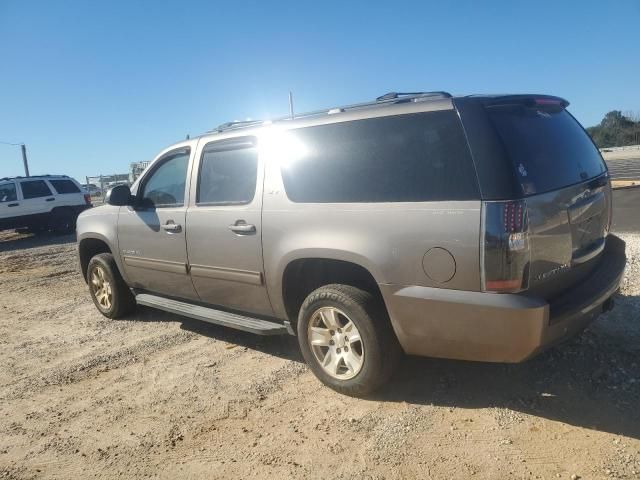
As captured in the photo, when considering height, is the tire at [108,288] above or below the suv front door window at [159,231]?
below

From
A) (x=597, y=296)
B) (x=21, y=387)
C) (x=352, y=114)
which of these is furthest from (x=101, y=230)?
(x=597, y=296)

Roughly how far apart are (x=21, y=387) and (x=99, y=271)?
1.83m

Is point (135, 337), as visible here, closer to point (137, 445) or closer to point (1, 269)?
point (137, 445)

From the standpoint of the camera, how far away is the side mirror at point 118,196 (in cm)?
485

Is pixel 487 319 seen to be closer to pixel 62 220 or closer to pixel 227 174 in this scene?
pixel 227 174

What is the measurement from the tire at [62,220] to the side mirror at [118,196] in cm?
1228

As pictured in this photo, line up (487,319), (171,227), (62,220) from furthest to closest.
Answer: (62,220)
(171,227)
(487,319)

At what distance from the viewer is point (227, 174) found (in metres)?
4.16

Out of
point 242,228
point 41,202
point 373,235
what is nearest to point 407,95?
point 373,235

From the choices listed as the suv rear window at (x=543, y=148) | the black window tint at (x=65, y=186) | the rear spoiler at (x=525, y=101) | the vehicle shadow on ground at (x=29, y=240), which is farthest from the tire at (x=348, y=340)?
the black window tint at (x=65, y=186)

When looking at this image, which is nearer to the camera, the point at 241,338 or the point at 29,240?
the point at 241,338

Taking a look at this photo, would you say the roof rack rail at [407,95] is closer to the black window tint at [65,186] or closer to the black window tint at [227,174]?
the black window tint at [227,174]

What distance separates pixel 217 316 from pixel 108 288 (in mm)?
2054

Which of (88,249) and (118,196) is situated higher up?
(118,196)
